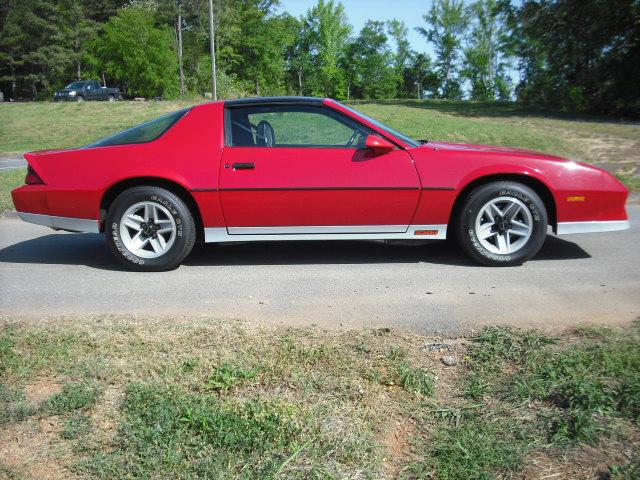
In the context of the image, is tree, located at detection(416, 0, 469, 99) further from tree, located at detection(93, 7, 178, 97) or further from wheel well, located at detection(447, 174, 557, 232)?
wheel well, located at detection(447, 174, 557, 232)

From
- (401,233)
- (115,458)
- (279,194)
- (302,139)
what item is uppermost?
(302,139)

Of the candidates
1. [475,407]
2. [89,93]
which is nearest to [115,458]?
[475,407]

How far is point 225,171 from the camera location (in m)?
5.22

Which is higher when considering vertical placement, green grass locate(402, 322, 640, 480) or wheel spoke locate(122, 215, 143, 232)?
wheel spoke locate(122, 215, 143, 232)

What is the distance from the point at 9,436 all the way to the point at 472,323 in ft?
8.53

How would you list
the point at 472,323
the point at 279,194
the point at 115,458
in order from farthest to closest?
the point at 279,194
the point at 472,323
the point at 115,458

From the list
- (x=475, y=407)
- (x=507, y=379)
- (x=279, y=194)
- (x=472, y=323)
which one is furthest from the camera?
(x=279, y=194)

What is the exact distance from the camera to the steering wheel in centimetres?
535

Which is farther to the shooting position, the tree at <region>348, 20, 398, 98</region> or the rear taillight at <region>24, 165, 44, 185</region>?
the tree at <region>348, 20, 398, 98</region>

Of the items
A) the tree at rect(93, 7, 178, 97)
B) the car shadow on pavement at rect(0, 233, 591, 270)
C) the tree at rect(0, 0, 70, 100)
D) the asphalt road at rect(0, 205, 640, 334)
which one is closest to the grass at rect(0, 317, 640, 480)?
the asphalt road at rect(0, 205, 640, 334)

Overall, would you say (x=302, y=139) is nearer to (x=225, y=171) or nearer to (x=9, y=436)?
(x=225, y=171)

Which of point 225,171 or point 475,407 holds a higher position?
point 225,171

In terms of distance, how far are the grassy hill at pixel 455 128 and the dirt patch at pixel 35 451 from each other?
934cm

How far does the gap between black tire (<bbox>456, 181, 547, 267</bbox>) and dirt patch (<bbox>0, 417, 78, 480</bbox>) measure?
11.9 feet
